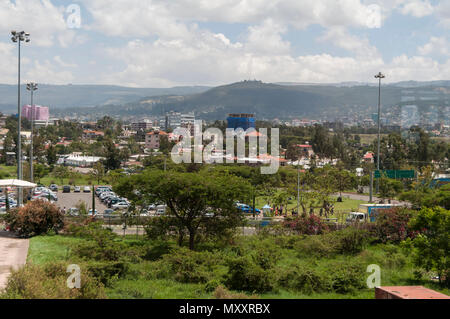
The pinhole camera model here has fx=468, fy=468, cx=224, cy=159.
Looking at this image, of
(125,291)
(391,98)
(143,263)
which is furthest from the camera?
(391,98)

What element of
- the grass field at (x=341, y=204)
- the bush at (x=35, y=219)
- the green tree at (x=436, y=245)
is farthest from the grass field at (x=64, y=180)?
the green tree at (x=436, y=245)

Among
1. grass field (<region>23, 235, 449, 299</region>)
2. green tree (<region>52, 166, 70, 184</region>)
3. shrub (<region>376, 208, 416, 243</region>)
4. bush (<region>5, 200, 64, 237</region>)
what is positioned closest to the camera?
grass field (<region>23, 235, 449, 299</region>)

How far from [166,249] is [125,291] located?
483 centimetres

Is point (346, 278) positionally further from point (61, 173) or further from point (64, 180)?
point (64, 180)

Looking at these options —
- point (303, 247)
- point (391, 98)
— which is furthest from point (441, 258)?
point (391, 98)

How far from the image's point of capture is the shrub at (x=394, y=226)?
1520cm

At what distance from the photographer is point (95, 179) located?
4150 centimetres

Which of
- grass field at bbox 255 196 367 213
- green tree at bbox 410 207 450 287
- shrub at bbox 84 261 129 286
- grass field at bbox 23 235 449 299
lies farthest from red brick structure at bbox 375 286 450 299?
A: grass field at bbox 255 196 367 213

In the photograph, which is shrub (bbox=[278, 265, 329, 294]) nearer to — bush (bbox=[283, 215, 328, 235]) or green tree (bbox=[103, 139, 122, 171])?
bush (bbox=[283, 215, 328, 235])

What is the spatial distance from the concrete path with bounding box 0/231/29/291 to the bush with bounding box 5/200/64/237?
17.2 inches

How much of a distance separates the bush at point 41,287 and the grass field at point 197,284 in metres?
1.27

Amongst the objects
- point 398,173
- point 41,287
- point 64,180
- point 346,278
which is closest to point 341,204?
point 398,173

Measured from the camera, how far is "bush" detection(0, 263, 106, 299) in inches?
249
